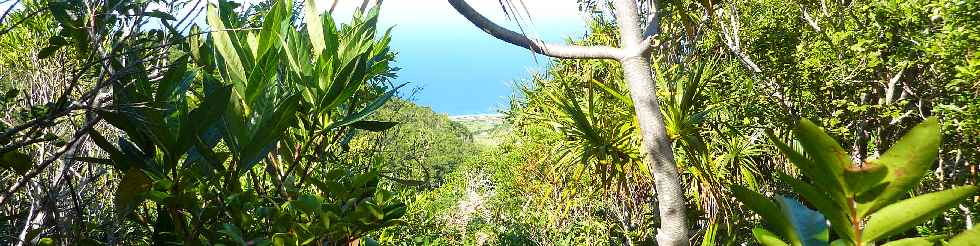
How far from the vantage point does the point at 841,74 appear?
5.91 m

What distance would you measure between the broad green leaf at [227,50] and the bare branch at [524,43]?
0.68m

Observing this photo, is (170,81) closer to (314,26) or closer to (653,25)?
(314,26)

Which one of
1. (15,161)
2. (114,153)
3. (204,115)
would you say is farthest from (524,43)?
(15,161)

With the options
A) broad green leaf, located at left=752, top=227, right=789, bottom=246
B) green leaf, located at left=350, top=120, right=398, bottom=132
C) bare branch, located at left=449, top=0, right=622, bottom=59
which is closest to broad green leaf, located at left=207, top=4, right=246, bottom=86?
green leaf, located at left=350, top=120, right=398, bottom=132

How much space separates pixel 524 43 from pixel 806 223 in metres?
1.42

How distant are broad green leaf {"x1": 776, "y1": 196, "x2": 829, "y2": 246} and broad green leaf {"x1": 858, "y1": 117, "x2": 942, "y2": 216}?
63 mm

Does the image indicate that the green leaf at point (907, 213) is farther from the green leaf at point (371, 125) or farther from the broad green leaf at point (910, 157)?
the green leaf at point (371, 125)

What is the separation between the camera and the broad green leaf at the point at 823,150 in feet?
1.30

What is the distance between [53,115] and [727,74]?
275 inches

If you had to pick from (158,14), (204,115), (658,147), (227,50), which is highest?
(158,14)

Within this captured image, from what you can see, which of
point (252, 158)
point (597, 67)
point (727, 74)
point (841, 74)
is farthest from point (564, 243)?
point (252, 158)

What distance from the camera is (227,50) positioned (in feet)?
4.75

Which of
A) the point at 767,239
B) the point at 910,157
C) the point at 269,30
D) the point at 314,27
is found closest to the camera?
the point at 910,157

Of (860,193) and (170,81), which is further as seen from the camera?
(170,81)
